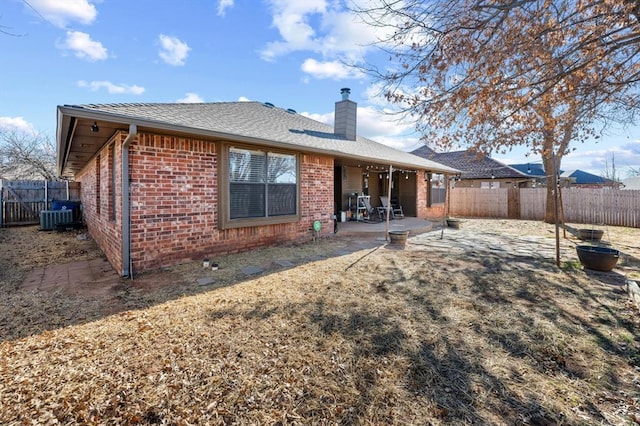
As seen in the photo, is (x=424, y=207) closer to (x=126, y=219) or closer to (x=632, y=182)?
(x=126, y=219)

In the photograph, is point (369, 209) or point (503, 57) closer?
point (503, 57)

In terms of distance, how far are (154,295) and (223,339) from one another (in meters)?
1.78

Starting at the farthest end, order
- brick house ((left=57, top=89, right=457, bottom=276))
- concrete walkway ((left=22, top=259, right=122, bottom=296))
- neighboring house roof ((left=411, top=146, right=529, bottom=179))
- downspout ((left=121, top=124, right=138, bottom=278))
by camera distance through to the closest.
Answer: neighboring house roof ((left=411, top=146, right=529, bottom=179)) → brick house ((left=57, top=89, right=457, bottom=276)) → downspout ((left=121, top=124, right=138, bottom=278)) → concrete walkway ((left=22, top=259, right=122, bottom=296))

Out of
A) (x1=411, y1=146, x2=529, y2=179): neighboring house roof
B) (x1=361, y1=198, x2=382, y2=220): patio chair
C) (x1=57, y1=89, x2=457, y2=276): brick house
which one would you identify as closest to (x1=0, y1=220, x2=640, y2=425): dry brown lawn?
(x1=57, y1=89, x2=457, y2=276): brick house

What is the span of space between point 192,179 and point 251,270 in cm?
204

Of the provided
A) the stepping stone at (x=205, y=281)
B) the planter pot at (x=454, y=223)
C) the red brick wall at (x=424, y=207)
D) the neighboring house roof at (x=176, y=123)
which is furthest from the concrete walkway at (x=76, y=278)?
the red brick wall at (x=424, y=207)

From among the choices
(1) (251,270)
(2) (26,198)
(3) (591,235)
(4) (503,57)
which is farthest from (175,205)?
(2) (26,198)

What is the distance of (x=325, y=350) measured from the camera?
2598 mm

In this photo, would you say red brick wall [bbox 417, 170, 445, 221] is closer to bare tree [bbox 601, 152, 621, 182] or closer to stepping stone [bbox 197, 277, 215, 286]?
stepping stone [bbox 197, 277, 215, 286]

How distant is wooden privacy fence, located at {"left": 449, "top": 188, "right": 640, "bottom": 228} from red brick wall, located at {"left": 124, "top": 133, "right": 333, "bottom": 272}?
1388 centimetres

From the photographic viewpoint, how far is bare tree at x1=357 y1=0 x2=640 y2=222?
4398 millimetres

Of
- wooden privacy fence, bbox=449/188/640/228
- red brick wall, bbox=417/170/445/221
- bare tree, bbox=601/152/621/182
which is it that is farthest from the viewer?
bare tree, bbox=601/152/621/182

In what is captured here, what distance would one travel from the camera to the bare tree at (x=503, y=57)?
440 cm

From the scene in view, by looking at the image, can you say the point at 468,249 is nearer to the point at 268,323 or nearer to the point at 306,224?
the point at 306,224
